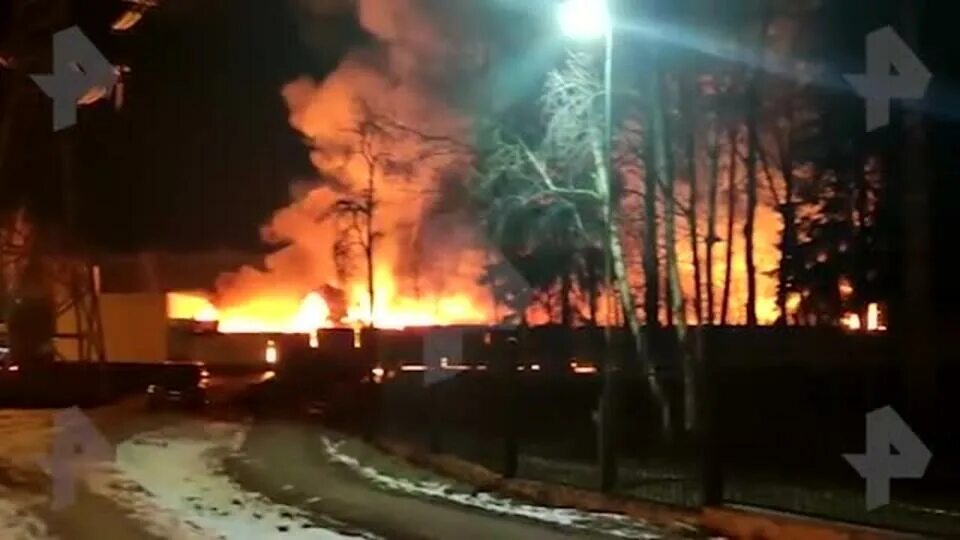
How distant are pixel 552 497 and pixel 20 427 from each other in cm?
1315

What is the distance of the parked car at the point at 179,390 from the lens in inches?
1287

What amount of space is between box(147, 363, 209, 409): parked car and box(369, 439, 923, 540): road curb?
14178 mm

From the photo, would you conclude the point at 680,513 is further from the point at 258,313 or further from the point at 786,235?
the point at 258,313

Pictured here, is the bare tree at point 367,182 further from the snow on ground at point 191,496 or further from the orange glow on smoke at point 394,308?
the snow on ground at point 191,496

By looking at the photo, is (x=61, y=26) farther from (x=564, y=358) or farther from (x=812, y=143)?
(x=812, y=143)

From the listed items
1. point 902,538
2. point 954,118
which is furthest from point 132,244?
point 902,538

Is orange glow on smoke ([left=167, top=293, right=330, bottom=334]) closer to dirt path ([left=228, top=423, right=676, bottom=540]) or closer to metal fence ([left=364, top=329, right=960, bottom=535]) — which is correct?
metal fence ([left=364, top=329, right=960, bottom=535])

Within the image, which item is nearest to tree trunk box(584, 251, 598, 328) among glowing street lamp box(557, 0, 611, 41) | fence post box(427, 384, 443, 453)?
fence post box(427, 384, 443, 453)
